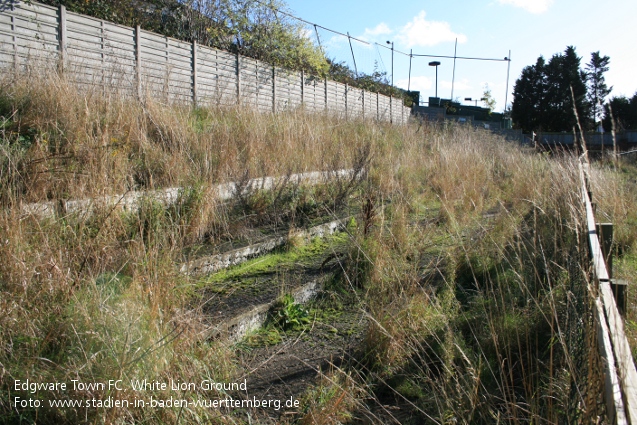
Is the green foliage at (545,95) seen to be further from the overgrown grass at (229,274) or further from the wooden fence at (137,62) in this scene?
the overgrown grass at (229,274)

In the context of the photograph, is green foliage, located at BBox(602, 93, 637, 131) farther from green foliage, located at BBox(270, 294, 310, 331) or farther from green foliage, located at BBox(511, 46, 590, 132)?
green foliage, located at BBox(511, 46, 590, 132)

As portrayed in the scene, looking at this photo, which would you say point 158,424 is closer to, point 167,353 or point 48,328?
point 167,353

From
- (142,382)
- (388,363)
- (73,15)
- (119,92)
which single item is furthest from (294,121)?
(142,382)

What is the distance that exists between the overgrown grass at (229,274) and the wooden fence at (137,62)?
84 centimetres

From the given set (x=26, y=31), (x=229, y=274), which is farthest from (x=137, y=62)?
(x=229, y=274)

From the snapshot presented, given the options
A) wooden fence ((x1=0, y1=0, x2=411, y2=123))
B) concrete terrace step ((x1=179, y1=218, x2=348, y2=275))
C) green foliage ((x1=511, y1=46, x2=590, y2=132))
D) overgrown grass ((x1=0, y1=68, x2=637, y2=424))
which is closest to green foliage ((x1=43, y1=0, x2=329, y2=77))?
wooden fence ((x1=0, y1=0, x2=411, y2=123))

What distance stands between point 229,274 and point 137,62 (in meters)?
6.59

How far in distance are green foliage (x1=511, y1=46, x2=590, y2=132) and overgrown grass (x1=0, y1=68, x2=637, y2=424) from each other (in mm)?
31527

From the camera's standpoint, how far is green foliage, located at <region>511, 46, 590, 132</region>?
33.5 metres

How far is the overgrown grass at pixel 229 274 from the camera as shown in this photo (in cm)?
200

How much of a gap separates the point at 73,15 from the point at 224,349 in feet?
25.5

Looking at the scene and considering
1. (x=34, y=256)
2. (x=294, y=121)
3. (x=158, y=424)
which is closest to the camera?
(x=158, y=424)

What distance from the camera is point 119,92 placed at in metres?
5.19

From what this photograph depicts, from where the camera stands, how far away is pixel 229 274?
3.73m
